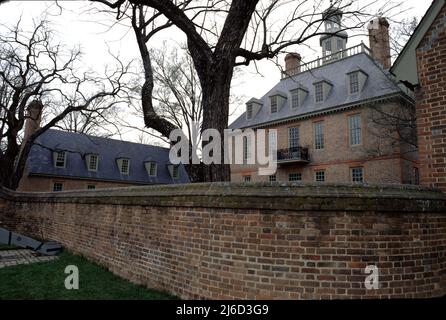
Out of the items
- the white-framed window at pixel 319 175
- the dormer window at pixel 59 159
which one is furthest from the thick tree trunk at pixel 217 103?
the dormer window at pixel 59 159

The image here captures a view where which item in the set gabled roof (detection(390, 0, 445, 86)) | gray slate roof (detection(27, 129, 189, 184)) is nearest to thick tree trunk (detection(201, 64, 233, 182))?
gabled roof (detection(390, 0, 445, 86))

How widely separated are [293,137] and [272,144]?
2.11 meters

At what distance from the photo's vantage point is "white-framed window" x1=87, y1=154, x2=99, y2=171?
3089cm

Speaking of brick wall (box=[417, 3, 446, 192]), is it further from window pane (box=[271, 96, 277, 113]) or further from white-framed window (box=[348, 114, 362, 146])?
window pane (box=[271, 96, 277, 113])

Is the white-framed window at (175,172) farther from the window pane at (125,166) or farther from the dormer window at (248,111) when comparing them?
the dormer window at (248,111)

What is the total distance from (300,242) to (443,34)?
13.9 ft

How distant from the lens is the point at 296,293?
423cm

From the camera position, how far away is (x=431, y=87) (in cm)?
531

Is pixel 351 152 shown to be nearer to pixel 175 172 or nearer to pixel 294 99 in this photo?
pixel 294 99

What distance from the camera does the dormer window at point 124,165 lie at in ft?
108

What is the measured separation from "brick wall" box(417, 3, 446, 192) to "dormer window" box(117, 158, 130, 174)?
101 ft

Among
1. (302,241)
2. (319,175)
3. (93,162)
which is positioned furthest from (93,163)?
(302,241)
